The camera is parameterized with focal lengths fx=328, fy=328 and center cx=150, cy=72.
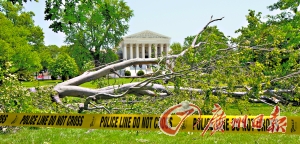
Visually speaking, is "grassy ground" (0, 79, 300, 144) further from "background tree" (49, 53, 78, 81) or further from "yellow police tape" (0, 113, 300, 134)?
"background tree" (49, 53, 78, 81)

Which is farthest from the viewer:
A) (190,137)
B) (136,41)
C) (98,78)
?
(136,41)

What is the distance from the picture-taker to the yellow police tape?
4.26 metres

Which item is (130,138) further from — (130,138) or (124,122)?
(124,122)

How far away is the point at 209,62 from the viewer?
618 cm

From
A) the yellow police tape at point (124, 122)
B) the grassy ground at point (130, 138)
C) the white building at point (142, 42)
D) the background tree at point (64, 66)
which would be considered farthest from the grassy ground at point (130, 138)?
the white building at point (142, 42)

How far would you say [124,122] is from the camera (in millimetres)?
4562

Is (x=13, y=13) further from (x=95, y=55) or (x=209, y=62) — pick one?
(x=209, y=62)

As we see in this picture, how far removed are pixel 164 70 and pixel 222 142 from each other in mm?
1789

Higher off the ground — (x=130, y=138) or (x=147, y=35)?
(x=147, y=35)

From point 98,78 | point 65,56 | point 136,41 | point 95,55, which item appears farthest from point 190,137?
point 136,41

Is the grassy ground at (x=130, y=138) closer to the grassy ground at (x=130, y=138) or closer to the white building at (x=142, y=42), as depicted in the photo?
the grassy ground at (x=130, y=138)

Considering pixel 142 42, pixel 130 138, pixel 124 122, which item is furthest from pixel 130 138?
pixel 142 42

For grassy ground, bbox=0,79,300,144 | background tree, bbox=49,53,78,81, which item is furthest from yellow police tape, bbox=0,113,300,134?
background tree, bbox=49,53,78,81

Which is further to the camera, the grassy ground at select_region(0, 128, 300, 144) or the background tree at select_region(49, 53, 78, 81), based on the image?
the background tree at select_region(49, 53, 78, 81)
